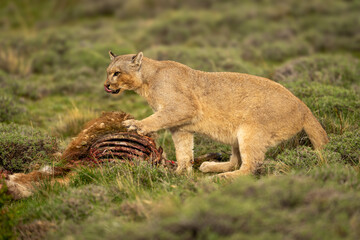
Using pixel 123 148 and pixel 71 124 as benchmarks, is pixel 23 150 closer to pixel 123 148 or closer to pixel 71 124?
pixel 123 148

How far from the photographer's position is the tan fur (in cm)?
534

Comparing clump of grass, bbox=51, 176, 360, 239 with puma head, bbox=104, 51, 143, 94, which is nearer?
clump of grass, bbox=51, 176, 360, 239

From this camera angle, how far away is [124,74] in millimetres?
5574

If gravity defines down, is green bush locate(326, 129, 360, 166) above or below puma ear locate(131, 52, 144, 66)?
below

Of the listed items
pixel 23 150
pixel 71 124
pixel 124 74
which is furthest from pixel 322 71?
pixel 23 150

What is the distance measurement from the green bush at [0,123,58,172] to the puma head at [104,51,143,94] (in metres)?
1.47

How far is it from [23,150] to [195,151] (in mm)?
3037

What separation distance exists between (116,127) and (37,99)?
636cm

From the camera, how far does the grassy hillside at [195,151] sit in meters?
3.07

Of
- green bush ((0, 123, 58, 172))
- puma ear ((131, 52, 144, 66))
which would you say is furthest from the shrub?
puma ear ((131, 52, 144, 66))

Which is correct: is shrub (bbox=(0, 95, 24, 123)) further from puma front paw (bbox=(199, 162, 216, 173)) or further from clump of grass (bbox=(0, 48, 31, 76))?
clump of grass (bbox=(0, 48, 31, 76))

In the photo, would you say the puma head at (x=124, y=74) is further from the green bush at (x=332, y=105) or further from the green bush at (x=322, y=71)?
the green bush at (x=322, y=71)

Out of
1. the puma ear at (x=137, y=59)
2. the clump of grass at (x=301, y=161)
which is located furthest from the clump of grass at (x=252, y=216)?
the puma ear at (x=137, y=59)

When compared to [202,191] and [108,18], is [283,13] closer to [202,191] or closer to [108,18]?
[108,18]
